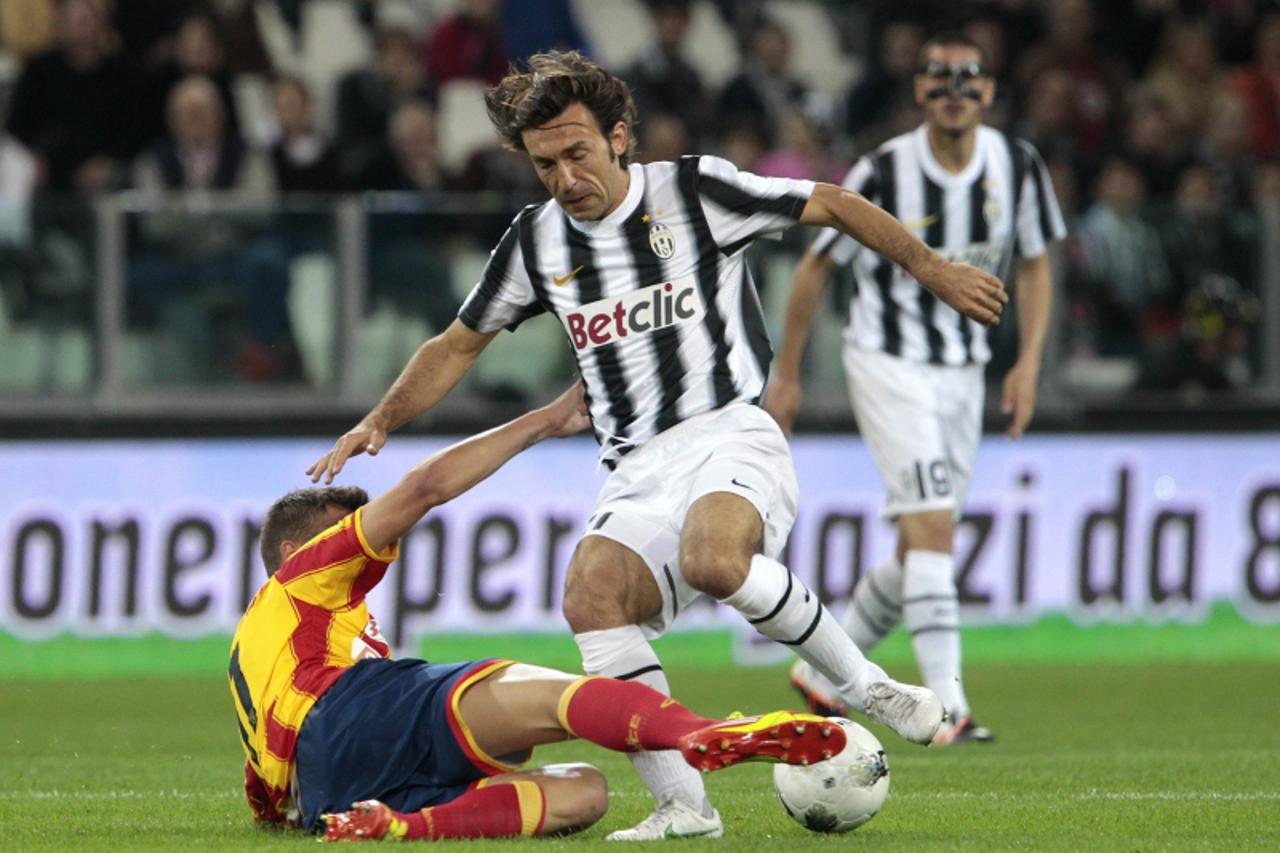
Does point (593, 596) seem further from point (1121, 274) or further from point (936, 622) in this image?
point (1121, 274)

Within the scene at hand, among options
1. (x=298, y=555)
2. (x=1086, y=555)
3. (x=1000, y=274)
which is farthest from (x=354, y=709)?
(x=1086, y=555)

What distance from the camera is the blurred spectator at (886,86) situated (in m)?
14.2

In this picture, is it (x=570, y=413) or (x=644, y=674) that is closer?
(x=644, y=674)

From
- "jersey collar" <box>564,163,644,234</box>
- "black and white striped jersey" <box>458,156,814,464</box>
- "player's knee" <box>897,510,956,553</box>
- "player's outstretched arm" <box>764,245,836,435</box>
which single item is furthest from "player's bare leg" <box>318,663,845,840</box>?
"player's knee" <box>897,510,956,553</box>

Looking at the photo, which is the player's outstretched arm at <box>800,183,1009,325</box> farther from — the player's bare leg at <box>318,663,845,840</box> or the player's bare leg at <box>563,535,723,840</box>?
the player's bare leg at <box>318,663,845,840</box>

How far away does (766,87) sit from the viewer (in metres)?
A: 14.4

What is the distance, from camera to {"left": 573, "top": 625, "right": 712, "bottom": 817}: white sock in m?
5.43

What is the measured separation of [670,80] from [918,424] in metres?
6.19

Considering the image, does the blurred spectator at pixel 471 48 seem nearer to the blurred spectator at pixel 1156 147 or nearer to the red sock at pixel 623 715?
the blurred spectator at pixel 1156 147

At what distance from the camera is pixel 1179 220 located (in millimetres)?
12180

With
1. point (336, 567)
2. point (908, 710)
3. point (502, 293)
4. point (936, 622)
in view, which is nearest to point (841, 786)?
point (908, 710)

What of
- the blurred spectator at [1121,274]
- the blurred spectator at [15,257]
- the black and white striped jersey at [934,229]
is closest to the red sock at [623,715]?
the black and white striped jersey at [934,229]

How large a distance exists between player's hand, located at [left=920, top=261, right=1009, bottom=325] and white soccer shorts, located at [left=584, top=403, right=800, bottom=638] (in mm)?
617

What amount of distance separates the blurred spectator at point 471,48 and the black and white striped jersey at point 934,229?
5946mm
